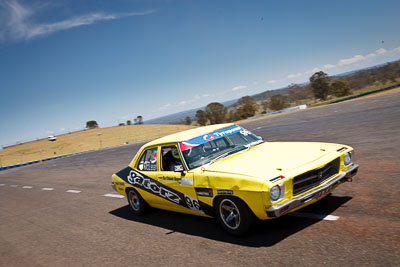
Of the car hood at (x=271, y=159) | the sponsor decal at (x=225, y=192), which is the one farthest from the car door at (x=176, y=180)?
the sponsor decal at (x=225, y=192)

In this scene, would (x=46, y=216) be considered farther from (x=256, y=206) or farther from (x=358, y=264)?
(x=358, y=264)

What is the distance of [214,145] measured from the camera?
221 inches

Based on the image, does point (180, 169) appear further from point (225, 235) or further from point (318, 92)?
point (318, 92)

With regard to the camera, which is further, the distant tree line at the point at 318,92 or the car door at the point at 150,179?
the distant tree line at the point at 318,92

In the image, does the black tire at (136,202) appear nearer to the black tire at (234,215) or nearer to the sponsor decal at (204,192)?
the sponsor decal at (204,192)

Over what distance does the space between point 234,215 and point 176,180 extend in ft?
4.09

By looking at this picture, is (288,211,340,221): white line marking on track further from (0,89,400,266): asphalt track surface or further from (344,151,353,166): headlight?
(344,151,353,166): headlight

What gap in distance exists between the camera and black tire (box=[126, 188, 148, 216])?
6.57 m

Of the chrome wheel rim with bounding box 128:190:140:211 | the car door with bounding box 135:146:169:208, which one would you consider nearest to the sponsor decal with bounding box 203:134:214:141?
the car door with bounding box 135:146:169:208

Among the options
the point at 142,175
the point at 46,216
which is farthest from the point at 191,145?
the point at 46,216

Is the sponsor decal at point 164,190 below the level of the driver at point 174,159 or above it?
below

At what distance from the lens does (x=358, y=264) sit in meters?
3.18

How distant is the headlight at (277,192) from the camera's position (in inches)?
Answer: 154

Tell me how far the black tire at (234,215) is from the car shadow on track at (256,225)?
0.15 m
